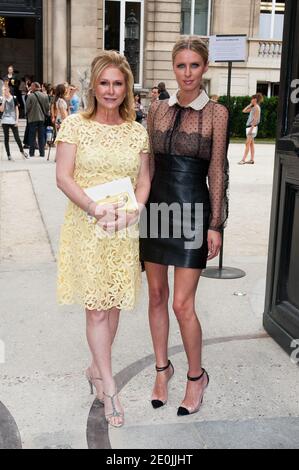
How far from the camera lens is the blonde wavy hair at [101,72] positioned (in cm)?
291

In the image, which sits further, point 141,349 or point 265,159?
point 265,159

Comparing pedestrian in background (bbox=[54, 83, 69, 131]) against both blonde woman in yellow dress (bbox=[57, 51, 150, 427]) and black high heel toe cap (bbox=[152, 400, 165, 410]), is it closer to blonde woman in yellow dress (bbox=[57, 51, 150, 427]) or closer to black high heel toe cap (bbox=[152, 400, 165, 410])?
blonde woman in yellow dress (bbox=[57, 51, 150, 427])

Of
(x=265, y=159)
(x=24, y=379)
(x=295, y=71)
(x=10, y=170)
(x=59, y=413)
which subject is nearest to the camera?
(x=59, y=413)

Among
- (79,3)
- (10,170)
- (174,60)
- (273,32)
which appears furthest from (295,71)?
(273,32)

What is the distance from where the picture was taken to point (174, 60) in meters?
3.02

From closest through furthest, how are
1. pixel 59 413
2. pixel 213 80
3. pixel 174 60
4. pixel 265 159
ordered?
pixel 174 60 < pixel 59 413 < pixel 265 159 < pixel 213 80

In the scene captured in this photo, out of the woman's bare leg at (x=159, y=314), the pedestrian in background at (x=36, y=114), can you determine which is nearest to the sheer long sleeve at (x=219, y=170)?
the woman's bare leg at (x=159, y=314)

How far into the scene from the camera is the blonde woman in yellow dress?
9.57 ft

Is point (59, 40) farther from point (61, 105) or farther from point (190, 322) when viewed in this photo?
point (190, 322)

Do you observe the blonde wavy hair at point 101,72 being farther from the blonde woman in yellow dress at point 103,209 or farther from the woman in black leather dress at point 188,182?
the woman in black leather dress at point 188,182

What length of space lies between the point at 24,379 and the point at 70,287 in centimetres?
87

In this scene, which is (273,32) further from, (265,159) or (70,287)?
(70,287)

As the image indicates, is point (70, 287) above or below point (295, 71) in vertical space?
below

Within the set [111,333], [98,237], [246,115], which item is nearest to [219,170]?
Answer: [98,237]
